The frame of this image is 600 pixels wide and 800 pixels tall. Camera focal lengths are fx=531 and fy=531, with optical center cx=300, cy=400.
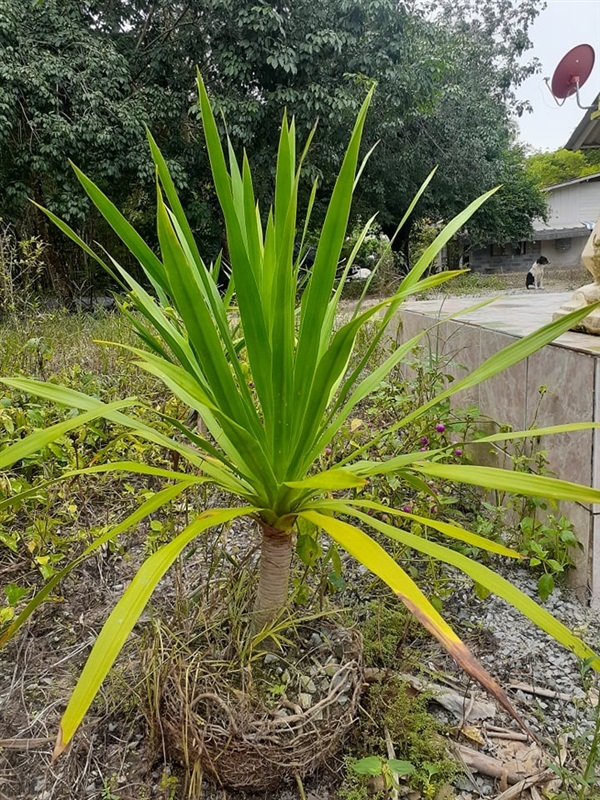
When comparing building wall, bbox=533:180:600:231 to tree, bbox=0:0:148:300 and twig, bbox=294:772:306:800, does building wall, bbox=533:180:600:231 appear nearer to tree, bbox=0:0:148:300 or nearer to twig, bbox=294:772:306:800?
tree, bbox=0:0:148:300

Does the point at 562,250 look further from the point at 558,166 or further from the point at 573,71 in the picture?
the point at 573,71

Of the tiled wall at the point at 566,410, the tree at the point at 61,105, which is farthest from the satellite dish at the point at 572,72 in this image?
the tree at the point at 61,105

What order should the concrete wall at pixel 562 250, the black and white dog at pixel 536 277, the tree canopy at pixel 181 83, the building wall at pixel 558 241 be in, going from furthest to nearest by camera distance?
the concrete wall at pixel 562 250 → the building wall at pixel 558 241 → the black and white dog at pixel 536 277 → the tree canopy at pixel 181 83

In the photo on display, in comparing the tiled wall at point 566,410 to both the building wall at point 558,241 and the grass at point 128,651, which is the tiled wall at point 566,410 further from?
the building wall at point 558,241

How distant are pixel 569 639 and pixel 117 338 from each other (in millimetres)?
3195

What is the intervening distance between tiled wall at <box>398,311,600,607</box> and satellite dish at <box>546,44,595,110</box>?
1.24 metres

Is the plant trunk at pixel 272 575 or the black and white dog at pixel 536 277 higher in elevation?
the black and white dog at pixel 536 277

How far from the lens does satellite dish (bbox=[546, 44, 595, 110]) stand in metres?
2.23

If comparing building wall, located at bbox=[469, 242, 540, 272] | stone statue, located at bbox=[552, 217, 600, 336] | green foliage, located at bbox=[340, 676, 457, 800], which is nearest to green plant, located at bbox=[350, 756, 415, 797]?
green foliage, located at bbox=[340, 676, 457, 800]

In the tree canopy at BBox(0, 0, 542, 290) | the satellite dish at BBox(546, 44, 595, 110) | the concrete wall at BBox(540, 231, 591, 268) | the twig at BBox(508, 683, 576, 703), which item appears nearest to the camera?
the twig at BBox(508, 683, 576, 703)

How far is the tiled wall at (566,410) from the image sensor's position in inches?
56.5

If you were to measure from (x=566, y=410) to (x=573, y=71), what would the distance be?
1.68 meters

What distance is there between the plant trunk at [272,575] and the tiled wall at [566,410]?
25.1 inches

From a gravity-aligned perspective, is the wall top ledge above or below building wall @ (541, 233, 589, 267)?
below
